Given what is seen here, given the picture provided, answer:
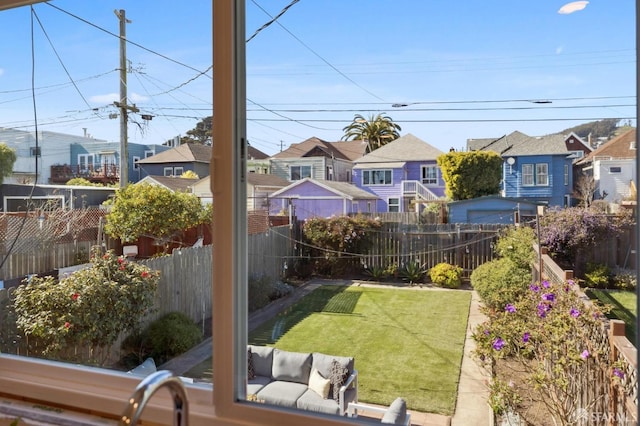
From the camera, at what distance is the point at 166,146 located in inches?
61.9

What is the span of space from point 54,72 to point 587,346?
6.55 feet

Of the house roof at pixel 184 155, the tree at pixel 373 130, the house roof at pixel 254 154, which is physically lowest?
the house roof at pixel 254 154

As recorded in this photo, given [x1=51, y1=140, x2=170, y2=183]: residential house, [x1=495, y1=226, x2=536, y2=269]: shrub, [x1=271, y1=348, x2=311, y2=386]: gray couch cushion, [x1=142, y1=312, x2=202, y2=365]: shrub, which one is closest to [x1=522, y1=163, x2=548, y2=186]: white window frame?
[x1=495, y1=226, x2=536, y2=269]: shrub

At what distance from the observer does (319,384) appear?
1.35 m

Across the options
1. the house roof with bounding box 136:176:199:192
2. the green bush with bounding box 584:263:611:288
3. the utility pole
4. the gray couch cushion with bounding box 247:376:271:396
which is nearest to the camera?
the green bush with bounding box 584:263:611:288

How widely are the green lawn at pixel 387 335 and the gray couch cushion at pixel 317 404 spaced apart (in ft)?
0.36

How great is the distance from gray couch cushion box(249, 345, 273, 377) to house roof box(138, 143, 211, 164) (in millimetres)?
566

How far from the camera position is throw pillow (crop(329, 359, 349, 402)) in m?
1.29

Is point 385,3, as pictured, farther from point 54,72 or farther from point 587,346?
point 54,72

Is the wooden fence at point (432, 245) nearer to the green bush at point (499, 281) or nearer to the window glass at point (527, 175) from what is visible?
the green bush at point (499, 281)

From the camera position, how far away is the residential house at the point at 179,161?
4.44 ft

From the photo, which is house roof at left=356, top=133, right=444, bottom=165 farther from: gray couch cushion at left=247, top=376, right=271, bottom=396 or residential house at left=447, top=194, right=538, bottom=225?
gray couch cushion at left=247, top=376, right=271, bottom=396

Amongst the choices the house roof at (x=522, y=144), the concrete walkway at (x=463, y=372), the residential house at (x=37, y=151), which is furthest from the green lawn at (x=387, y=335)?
the residential house at (x=37, y=151)

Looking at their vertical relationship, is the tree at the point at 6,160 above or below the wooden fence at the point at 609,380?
above
